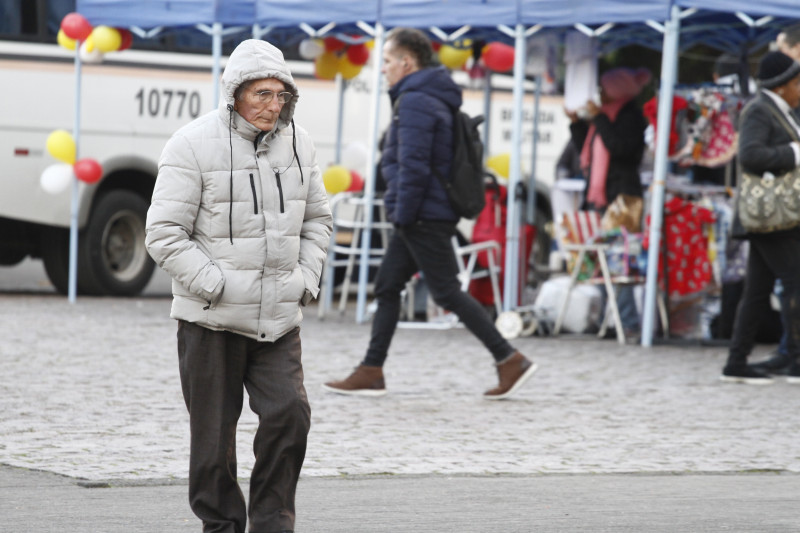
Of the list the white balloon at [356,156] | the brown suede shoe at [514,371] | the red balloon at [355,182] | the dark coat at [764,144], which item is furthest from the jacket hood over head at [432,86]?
the white balloon at [356,156]

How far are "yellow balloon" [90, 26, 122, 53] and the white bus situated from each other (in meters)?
1.19

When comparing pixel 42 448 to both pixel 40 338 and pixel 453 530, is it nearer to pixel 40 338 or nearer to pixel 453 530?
pixel 453 530

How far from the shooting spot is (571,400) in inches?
353

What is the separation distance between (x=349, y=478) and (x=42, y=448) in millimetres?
1429

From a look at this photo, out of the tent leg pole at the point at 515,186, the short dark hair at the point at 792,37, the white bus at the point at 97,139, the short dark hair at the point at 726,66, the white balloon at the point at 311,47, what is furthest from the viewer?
the white bus at the point at 97,139

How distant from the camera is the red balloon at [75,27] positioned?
540 inches

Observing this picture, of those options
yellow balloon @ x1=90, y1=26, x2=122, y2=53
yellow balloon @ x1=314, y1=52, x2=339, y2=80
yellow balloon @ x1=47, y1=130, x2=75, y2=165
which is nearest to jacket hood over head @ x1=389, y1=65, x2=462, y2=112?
yellow balloon @ x1=90, y1=26, x2=122, y2=53

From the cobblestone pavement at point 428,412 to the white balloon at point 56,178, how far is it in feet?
6.41

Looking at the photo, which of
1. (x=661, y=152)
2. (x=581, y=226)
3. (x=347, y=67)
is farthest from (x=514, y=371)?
(x=347, y=67)

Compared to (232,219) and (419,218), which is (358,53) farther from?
(232,219)

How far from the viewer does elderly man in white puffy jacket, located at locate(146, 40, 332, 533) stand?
15.4ft

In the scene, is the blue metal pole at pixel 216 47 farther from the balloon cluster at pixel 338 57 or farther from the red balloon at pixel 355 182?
the red balloon at pixel 355 182

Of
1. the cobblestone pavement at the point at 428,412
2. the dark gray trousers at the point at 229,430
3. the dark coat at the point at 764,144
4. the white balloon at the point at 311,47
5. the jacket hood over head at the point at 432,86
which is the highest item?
the white balloon at the point at 311,47

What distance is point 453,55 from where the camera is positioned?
555 inches
